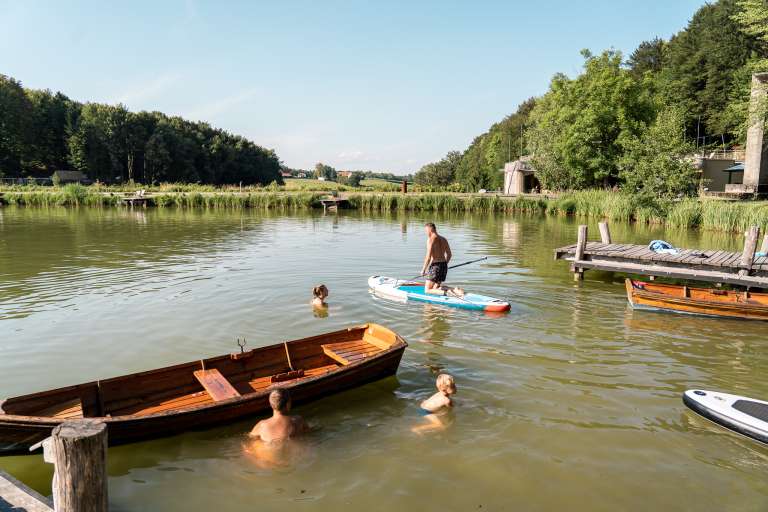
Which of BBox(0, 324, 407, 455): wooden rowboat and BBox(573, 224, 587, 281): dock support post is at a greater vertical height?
BBox(573, 224, 587, 281): dock support post

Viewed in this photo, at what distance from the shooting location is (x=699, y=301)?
1280 cm

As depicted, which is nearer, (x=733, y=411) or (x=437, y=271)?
(x=733, y=411)

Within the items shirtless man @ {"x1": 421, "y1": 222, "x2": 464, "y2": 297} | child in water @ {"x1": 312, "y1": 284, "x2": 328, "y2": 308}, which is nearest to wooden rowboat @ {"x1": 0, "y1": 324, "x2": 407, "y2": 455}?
child in water @ {"x1": 312, "y1": 284, "x2": 328, "y2": 308}

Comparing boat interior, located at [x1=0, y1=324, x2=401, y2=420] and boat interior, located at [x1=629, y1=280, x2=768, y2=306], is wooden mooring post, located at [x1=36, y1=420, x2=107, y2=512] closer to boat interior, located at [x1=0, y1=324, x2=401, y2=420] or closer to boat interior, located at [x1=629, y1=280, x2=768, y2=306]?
boat interior, located at [x1=0, y1=324, x2=401, y2=420]

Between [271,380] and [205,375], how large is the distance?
3.32ft

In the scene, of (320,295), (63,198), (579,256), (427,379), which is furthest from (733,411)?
(63,198)

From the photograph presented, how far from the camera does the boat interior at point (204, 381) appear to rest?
653cm

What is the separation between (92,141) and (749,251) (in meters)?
85.6

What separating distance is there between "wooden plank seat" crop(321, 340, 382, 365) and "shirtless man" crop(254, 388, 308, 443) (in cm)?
186

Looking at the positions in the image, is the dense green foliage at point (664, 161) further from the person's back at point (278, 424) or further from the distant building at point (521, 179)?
the person's back at point (278, 424)

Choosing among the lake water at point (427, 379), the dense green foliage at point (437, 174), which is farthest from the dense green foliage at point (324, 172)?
the lake water at point (427, 379)

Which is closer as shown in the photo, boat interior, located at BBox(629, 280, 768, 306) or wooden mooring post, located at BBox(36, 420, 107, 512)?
wooden mooring post, located at BBox(36, 420, 107, 512)

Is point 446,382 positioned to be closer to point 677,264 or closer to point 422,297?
point 422,297

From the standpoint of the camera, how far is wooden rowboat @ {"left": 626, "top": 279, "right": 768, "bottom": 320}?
12.5 meters
